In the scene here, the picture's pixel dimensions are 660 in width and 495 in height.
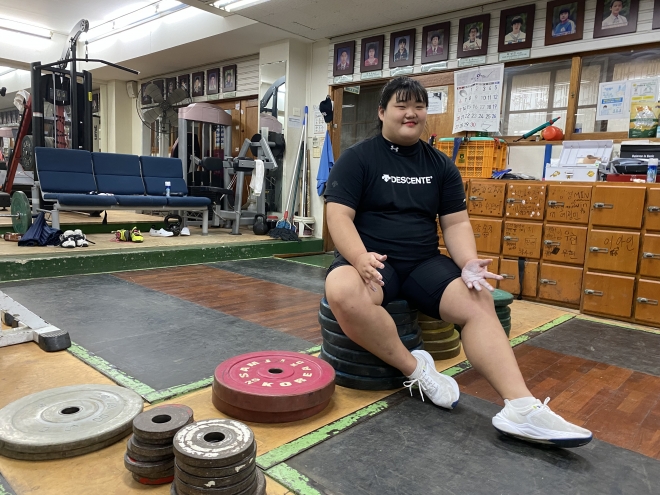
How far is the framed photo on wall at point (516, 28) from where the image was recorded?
441cm

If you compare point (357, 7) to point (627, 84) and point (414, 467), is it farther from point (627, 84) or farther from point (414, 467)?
point (414, 467)

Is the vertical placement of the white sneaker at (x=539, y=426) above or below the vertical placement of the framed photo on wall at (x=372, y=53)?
below

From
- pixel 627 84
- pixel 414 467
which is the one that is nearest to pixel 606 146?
pixel 627 84

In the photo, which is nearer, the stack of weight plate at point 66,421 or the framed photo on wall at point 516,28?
the stack of weight plate at point 66,421

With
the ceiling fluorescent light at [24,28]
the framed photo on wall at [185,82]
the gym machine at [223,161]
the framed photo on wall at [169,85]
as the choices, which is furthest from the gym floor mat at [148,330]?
the ceiling fluorescent light at [24,28]

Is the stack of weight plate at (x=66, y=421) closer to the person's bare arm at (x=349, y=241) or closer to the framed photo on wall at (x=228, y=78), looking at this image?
the person's bare arm at (x=349, y=241)

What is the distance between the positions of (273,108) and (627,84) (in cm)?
430

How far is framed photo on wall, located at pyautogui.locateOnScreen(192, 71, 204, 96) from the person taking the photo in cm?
812

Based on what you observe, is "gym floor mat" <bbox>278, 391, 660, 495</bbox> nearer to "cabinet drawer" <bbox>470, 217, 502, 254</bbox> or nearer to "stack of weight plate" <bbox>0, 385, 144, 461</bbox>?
"stack of weight plate" <bbox>0, 385, 144, 461</bbox>

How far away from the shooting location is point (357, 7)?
4.88 metres

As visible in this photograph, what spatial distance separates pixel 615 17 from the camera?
394 centimetres

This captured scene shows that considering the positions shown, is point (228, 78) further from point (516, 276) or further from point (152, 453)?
point (152, 453)

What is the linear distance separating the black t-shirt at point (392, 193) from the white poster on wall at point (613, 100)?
2.85m

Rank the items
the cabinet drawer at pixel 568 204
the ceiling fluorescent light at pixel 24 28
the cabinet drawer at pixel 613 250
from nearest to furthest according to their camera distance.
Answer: the cabinet drawer at pixel 613 250, the cabinet drawer at pixel 568 204, the ceiling fluorescent light at pixel 24 28
